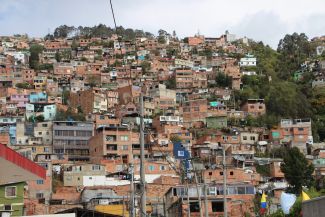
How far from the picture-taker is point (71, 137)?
2579 inches

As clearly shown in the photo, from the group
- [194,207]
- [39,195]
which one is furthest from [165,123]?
[194,207]

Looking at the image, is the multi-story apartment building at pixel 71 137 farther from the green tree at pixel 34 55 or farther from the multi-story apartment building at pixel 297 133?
the green tree at pixel 34 55

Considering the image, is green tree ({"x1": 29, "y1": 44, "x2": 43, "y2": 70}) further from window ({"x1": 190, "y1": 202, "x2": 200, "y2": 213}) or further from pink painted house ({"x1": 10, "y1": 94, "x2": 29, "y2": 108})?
window ({"x1": 190, "y1": 202, "x2": 200, "y2": 213})

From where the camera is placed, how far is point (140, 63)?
341ft

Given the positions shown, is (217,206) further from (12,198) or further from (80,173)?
(80,173)

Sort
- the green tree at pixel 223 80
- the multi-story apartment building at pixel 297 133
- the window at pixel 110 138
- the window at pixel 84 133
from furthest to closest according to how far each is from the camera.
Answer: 1. the green tree at pixel 223 80
2. the multi-story apartment building at pixel 297 133
3. the window at pixel 84 133
4. the window at pixel 110 138

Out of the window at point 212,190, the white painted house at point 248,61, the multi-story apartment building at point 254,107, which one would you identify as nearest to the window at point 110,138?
the window at point 212,190

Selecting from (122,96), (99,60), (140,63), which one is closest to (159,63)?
(140,63)

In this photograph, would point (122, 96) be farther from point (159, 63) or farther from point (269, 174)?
point (269, 174)

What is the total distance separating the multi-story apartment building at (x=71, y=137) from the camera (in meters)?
64.8

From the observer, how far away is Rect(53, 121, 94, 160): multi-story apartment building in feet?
212

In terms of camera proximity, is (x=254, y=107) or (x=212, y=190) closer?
(x=212, y=190)

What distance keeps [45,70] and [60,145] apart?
132 feet

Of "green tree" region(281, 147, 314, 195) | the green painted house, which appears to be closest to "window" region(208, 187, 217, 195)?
"green tree" region(281, 147, 314, 195)
